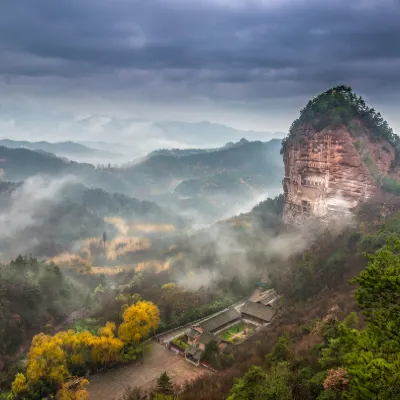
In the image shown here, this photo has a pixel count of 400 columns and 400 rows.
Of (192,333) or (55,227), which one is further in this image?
(55,227)

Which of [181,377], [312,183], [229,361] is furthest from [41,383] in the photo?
[312,183]

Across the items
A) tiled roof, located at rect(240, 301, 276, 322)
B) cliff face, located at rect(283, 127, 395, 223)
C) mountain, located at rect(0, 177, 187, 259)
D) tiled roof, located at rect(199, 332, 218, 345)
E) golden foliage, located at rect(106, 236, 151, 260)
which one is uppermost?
cliff face, located at rect(283, 127, 395, 223)

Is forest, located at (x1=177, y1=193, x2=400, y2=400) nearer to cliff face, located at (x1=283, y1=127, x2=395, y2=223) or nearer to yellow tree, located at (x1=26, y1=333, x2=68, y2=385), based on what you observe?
cliff face, located at (x1=283, y1=127, x2=395, y2=223)

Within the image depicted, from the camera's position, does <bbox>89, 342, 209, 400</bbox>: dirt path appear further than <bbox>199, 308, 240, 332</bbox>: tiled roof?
No

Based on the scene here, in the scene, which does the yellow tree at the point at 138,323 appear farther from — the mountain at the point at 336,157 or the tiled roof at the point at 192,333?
the mountain at the point at 336,157

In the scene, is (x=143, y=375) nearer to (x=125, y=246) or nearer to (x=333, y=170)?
(x=333, y=170)

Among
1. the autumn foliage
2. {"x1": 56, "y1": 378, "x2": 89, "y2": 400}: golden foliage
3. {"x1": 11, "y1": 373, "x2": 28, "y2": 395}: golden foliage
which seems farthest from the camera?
the autumn foliage

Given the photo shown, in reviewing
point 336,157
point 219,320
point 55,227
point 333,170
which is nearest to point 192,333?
point 219,320

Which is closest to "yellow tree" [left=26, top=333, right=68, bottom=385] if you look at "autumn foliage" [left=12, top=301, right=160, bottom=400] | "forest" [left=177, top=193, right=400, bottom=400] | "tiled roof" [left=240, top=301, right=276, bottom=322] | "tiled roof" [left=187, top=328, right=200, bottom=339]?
"autumn foliage" [left=12, top=301, right=160, bottom=400]
